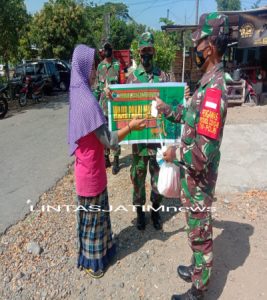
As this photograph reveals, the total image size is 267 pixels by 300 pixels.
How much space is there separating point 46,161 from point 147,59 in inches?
137

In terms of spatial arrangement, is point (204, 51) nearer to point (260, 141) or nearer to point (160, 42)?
point (260, 141)

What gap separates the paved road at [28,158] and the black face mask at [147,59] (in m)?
2.34

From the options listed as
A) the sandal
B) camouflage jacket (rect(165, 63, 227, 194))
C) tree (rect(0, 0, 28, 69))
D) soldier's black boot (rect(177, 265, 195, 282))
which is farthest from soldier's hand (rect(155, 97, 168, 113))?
tree (rect(0, 0, 28, 69))

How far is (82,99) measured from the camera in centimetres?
239

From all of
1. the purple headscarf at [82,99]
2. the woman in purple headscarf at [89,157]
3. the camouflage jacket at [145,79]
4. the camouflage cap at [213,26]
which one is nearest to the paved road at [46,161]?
the woman in purple headscarf at [89,157]

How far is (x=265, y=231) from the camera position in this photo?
11.5 ft

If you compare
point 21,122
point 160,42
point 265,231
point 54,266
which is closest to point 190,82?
point 160,42

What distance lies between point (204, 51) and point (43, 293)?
2.31 metres

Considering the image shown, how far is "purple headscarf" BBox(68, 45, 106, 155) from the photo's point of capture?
7.77 ft

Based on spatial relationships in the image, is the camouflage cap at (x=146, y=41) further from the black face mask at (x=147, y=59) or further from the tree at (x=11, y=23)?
the tree at (x=11, y=23)

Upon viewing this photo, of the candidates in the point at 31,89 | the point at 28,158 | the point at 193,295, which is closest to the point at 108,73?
the point at 28,158

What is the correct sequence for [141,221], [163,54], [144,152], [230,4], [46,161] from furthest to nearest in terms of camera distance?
[230,4], [163,54], [46,161], [141,221], [144,152]

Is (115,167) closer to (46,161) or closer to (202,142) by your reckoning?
(46,161)

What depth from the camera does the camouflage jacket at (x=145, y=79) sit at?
129 inches
